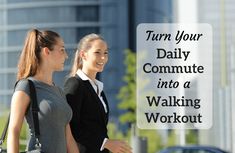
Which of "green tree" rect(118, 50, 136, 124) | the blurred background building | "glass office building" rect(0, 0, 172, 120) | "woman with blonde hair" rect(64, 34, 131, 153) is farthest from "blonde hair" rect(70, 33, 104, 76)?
"glass office building" rect(0, 0, 172, 120)

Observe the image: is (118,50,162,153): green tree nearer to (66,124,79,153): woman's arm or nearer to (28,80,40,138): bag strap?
(66,124,79,153): woman's arm

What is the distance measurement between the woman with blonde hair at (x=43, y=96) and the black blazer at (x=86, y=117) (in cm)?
18

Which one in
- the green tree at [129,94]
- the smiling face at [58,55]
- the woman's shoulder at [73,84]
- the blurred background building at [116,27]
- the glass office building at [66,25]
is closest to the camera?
the smiling face at [58,55]

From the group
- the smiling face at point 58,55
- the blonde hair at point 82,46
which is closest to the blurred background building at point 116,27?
the blonde hair at point 82,46

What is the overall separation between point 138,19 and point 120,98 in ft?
10.2

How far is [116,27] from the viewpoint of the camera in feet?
91.1

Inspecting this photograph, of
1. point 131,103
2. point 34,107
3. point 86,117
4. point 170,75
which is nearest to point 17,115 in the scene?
point 34,107

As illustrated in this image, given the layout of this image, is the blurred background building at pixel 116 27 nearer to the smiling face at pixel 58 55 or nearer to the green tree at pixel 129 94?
the green tree at pixel 129 94

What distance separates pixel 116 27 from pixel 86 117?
81.2 ft

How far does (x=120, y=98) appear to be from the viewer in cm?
2611

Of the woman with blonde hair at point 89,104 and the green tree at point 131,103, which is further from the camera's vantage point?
the green tree at point 131,103

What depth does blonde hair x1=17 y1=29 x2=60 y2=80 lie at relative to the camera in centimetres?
282

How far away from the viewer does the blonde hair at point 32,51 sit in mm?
2820

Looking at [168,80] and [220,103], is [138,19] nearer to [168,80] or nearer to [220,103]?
[220,103]
